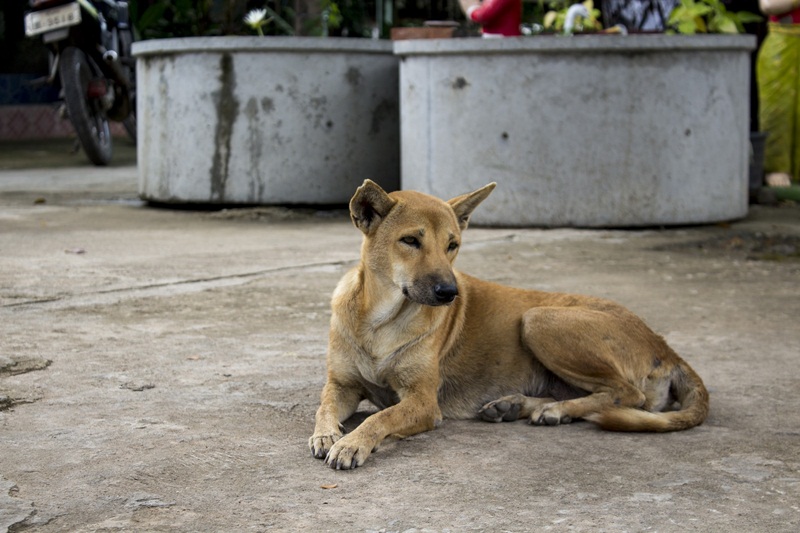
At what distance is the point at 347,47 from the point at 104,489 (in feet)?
21.7

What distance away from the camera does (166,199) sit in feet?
30.8

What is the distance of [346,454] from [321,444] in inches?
5.4

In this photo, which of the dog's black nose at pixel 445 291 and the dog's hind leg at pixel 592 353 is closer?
the dog's black nose at pixel 445 291

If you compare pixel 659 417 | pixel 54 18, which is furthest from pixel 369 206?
pixel 54 18

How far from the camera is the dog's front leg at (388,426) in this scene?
3.33m

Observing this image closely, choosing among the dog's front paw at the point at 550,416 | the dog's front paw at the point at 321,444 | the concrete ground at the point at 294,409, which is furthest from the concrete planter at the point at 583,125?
the dog's front paw at the point at 321,444

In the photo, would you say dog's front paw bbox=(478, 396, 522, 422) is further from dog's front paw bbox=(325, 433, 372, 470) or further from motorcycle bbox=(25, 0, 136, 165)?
motorcycle bbox=(25, 0, 136, 165)

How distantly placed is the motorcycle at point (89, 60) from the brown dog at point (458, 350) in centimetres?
810

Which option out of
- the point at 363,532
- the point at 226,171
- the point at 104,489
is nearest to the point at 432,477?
the point at 363,532

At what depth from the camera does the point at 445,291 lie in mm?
3578

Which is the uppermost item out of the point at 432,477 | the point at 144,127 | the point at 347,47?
the point at 347,47

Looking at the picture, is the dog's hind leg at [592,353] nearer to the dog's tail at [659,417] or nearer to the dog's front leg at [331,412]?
the dog's tail at [659,417]

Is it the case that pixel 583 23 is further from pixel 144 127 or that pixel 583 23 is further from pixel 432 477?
pixel 432 477

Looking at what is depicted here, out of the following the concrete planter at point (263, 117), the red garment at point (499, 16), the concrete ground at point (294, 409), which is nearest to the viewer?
the concrete ground at point (294, 409)
